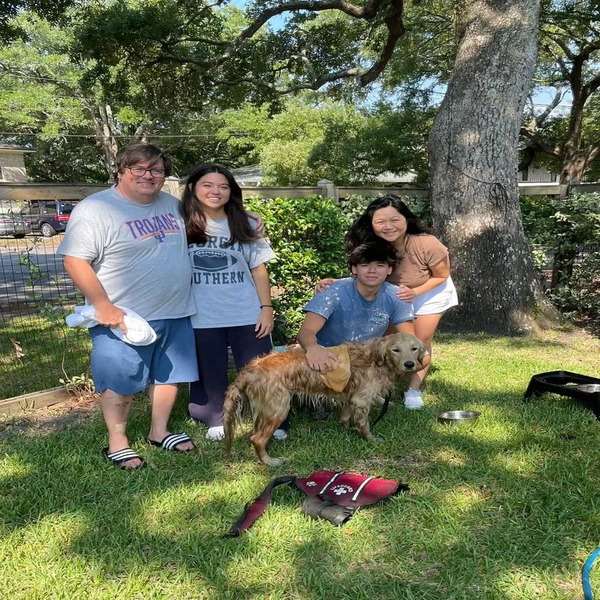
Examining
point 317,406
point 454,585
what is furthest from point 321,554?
point 317,406

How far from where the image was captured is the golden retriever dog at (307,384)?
11.0ft

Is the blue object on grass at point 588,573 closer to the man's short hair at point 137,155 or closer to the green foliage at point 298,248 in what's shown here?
the man's short hair at point 137,155

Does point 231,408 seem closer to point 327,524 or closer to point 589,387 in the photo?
point 327,524

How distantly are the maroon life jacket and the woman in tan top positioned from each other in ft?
4.47

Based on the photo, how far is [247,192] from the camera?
5.72m

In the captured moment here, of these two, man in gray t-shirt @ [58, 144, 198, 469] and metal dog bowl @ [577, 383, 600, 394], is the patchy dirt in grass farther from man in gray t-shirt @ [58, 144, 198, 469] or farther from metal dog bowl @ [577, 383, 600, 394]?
metal dog bowl @ [577, 383, 600, 394]

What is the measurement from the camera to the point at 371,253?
3734mm

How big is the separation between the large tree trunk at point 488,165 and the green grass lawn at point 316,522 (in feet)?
7.91

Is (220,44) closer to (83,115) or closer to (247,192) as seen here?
(247,192)

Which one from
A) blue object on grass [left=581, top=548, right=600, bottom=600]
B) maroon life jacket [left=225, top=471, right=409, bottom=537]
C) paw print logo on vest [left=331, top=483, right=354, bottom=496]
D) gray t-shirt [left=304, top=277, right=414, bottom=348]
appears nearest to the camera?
blue object on grass [left=581, top=548, right=600, bottom=600]

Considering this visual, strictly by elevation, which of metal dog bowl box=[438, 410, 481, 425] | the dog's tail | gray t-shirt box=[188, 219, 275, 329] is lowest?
metal dog bowl box=[438, 410, 481, 425]

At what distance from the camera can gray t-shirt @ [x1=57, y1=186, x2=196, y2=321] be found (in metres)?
3.08

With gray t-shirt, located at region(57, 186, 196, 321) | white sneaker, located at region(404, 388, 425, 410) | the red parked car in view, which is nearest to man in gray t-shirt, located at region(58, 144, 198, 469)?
gray t-shirt, located at region(57, 186, 196, 321)

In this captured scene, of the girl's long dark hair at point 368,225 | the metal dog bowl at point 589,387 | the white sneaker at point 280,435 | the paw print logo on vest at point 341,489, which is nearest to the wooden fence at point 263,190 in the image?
the girl's long dark hair at point 368,225
